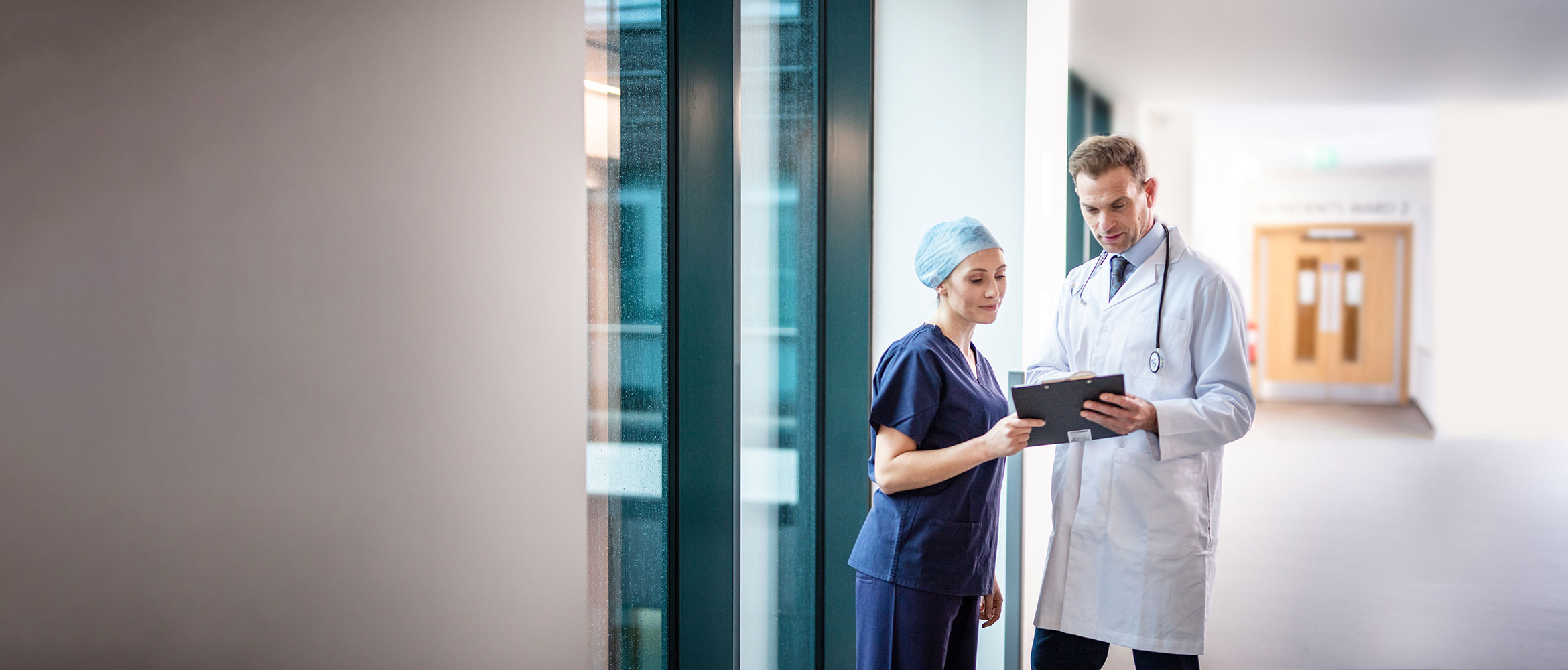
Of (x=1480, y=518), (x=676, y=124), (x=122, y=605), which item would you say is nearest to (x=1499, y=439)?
(x=1480, y=518)

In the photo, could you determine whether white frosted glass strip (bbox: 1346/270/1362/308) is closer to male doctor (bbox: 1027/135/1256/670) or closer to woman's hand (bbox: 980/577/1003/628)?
male doctor (bbox: 1027/135/1256/670)

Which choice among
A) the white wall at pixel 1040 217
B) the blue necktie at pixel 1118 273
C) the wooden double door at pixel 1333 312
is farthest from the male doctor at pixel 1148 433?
the wooden double door at pixel 1333 312

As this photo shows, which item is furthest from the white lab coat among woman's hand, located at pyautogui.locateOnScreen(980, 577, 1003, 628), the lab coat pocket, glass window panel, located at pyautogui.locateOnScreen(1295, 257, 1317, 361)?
glass window panel, located at pyautogui.locateOnScreen(1295, 257, 1317, 361)

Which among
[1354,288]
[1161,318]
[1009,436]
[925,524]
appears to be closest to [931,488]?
[925,524]

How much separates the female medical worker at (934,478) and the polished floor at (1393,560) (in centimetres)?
239

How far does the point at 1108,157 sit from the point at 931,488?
2.74 ft

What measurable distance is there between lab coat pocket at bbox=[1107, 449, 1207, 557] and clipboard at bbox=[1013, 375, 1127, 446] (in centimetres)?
26

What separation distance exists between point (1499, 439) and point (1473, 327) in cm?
125

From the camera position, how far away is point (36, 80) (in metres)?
1.79

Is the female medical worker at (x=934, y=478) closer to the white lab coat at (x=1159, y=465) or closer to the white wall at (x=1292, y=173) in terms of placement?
the white lab coat at (x=1159, y=465)

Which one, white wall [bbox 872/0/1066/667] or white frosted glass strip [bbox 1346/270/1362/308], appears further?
white frosted glass strip [bbox 1346/270/1362/308]

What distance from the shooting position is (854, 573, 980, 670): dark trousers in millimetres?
2090

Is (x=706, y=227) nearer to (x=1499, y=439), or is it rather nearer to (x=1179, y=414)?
(x=1179, y=414)

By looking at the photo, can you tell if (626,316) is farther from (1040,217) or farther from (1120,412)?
(1040,217)
